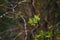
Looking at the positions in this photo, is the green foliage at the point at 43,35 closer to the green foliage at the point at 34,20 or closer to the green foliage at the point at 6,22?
the green foliage at the point at 34,20

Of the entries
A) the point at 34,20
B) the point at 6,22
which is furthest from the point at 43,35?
the point at 6,22

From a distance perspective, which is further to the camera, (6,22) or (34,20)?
(6,22)

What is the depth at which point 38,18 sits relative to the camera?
274cm

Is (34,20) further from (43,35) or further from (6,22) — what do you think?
(6,22)

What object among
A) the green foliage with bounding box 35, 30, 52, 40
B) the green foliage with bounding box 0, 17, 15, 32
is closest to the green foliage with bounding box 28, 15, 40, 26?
the green foliage with bounding box 35, 30, 52, 40

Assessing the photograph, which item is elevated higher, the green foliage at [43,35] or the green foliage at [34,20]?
the green foliage at [34,20]

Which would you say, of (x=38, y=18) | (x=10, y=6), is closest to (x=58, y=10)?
(x=38, y=18)

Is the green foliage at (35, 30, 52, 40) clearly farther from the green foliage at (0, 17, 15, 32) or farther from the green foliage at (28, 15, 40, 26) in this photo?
the green foliage at (0, 17, 15, 32)

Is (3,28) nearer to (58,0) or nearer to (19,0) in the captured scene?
(19,0)

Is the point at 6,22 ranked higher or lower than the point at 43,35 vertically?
higher

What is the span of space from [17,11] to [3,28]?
27 cm

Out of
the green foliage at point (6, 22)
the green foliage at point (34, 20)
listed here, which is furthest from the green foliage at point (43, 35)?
the green foliage at point (6, 22)

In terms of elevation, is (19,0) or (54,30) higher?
(19,0)

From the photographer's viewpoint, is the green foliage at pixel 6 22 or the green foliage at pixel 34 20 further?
the green foliage at pixel 6 22
